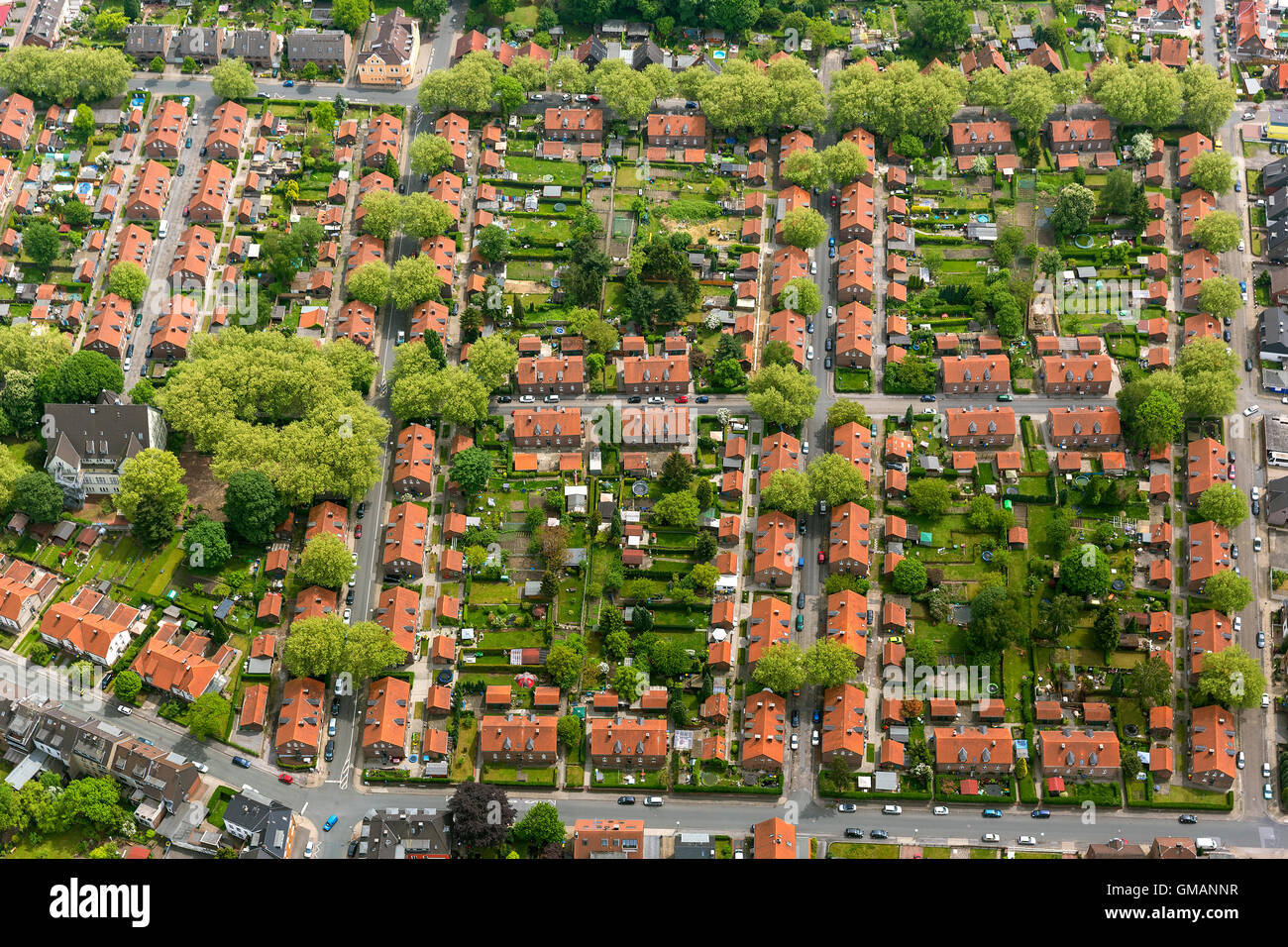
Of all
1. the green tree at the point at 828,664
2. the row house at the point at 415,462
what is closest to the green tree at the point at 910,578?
the green tree at the point at 828,664

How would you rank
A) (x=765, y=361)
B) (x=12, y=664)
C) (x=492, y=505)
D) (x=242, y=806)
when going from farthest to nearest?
(x=765, y=361)
(x=492, y=505)
(x=12, y=664)
(x=242, y=806)

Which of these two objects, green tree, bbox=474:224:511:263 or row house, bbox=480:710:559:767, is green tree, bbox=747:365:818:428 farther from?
row house, bbox=480:710:559:767

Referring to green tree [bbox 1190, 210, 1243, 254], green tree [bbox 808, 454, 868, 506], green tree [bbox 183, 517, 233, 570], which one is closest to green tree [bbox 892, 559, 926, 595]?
green tree [bbox 808, 454, 868, 506]

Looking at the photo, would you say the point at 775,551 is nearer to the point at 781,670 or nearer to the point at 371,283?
the point at 781,670

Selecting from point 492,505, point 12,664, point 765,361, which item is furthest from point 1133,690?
point 12,664

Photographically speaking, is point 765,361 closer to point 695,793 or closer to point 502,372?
point 502,372

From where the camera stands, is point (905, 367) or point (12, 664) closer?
point (12, 664)

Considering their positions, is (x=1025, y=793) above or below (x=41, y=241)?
below
